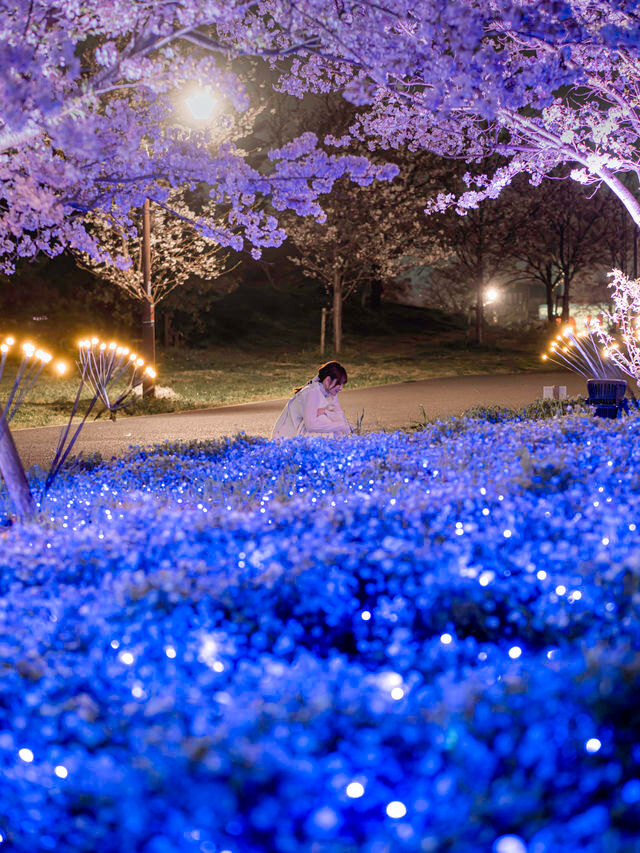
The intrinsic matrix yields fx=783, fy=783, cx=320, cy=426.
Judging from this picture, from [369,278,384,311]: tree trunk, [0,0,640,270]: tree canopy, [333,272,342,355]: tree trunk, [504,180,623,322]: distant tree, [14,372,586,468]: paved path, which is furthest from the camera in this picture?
→ [369,278,384,311]: tree trunk

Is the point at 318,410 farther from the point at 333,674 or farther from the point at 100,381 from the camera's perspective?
the point at 333,674

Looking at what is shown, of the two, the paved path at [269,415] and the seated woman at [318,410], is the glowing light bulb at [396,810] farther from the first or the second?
the paved path at [269,415]

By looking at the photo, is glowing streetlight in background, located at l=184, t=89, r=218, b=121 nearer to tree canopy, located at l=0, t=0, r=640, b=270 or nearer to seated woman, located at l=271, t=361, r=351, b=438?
tree canopy, located at l=0, t=0, r=640, b=270

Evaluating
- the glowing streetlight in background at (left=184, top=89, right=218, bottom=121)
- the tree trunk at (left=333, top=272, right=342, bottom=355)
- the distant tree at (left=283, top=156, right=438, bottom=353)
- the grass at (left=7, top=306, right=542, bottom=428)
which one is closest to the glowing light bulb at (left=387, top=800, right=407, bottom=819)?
the glowing streetlight in background at (left=184, top=89, right=218, bottom=121)

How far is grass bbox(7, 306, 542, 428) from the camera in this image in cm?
2141

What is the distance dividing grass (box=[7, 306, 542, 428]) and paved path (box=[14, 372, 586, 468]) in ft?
4.54

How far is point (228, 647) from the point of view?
9.74 feet

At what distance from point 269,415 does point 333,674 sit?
15.6 m

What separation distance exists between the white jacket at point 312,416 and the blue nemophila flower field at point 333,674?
514 centimetres

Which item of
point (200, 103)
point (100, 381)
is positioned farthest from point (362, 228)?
point (100, 381)

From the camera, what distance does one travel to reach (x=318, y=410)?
10648 mm

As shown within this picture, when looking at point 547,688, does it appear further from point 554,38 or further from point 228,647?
point 554,38

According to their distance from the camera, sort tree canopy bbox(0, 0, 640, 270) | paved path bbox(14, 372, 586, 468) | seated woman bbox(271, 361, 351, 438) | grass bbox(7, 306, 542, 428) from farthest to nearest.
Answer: grass bbox(7, 306, 542, 428)
paved path bbox(14, 372, 586, 468)
seated woman bbox(271, 361, 351, 438)
tree canopy bbox(0, 0, 640, 270)

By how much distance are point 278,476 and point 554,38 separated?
239 inches
